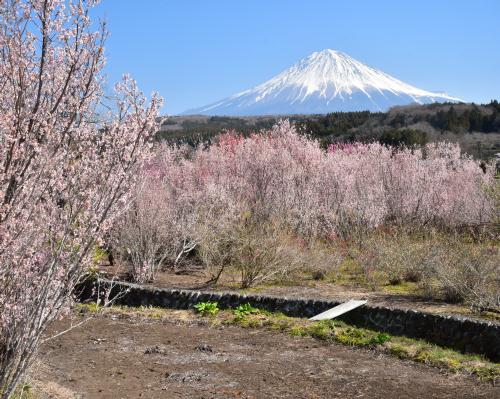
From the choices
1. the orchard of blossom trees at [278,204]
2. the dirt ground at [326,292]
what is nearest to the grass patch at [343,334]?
A: the dirt ground at [326,292]

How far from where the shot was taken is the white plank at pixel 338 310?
9055 millimetres

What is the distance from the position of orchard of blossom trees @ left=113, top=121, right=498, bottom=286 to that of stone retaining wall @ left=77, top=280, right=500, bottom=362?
132 centimetres

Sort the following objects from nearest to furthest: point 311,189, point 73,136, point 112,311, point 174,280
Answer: point 73,136, point 112,311, point 174,280, point 311,189

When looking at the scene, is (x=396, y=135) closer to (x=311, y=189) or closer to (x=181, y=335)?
(x=311, y=189)

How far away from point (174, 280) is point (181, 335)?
14.2 feet

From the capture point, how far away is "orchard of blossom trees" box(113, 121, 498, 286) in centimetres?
1260

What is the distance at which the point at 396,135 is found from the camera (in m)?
41.6

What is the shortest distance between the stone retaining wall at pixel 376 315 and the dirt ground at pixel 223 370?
3.12 feet

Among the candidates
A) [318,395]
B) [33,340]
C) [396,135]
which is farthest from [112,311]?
[396,135]

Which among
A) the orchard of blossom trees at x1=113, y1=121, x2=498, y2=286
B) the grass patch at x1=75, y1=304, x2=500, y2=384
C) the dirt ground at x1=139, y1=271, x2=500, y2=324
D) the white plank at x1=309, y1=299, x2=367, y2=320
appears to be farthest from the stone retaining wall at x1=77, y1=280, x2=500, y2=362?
the orchard of blossom trees at x1=113, y1=121, x2=498, y2=286

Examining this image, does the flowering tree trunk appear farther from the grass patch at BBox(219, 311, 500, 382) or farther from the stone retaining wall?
the grass patch at BBox(219, 311, 500, 382)

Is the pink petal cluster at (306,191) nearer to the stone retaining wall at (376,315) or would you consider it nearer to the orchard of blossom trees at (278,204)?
the orchard of blossom trees at (278,204)

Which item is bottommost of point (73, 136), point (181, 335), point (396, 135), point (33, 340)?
point (181, 335)

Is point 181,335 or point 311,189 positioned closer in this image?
point 181,335
